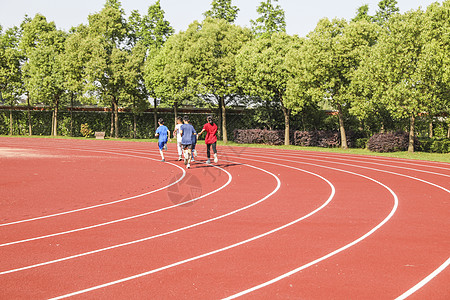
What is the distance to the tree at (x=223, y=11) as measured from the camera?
2088 inches

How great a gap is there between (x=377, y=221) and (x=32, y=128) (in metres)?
47.1

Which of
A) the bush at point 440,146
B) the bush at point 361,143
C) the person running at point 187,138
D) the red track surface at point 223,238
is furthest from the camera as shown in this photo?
the bush at point 361,143

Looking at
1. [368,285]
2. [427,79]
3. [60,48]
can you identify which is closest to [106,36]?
[60,48]

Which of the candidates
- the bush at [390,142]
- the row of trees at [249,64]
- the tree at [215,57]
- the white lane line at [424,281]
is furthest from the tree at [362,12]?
the white lane line at [424,281]

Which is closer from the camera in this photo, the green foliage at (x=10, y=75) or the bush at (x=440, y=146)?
the bush at (x=440, y=146)

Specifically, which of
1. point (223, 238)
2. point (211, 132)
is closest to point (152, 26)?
point (211, 132)

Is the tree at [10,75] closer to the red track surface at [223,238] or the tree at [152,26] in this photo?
the tree at [152,26]

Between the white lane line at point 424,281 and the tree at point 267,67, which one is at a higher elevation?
the tree at point 267,67

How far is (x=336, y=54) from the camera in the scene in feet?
93.2

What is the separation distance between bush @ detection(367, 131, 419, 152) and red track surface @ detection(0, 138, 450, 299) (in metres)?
13.9

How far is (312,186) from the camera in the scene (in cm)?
1255

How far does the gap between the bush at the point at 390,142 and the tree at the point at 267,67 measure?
22.2ft

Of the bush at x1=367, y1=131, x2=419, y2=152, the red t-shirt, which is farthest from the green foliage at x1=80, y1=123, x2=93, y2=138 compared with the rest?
the red t-shirt

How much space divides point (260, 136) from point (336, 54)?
9.79 metres
